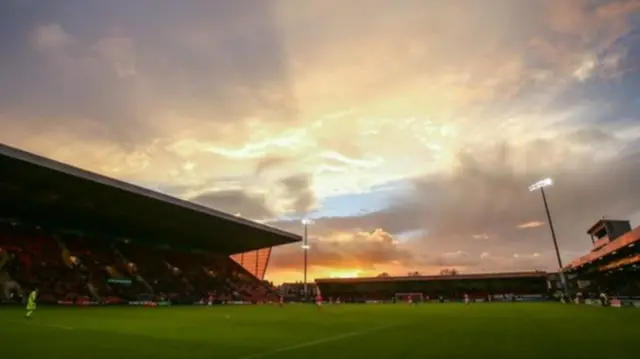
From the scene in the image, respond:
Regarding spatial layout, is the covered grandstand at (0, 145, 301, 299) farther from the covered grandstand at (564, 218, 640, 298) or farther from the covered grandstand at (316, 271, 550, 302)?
the covered grandstand at (564, 218, 640, 298)

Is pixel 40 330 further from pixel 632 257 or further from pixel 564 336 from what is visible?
pixel 632 257

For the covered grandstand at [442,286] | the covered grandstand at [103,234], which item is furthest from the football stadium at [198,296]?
the covered grandstand at [442,286]

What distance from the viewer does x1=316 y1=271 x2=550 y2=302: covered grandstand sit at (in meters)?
80.6

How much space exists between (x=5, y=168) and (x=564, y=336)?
3701 cm

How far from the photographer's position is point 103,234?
53219mm

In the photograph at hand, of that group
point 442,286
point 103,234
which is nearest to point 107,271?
point 103,234

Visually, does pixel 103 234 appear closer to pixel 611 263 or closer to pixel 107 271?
pixel 107 271

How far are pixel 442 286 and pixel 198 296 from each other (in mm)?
55768

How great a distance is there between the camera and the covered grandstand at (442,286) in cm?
8062

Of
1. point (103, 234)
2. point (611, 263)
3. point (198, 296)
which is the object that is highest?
point (103, 234)

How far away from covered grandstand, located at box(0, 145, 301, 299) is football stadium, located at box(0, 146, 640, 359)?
0.18 m

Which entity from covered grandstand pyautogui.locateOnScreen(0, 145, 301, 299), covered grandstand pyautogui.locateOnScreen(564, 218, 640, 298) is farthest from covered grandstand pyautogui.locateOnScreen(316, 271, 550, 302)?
covered grandstand pyautogui.locateOnScreen(0, 145, 301, 299)

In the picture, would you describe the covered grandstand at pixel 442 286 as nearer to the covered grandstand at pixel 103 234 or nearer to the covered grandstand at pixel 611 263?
the covered grandstand at pixel 611 263

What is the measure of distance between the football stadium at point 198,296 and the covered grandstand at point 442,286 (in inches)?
16.6
